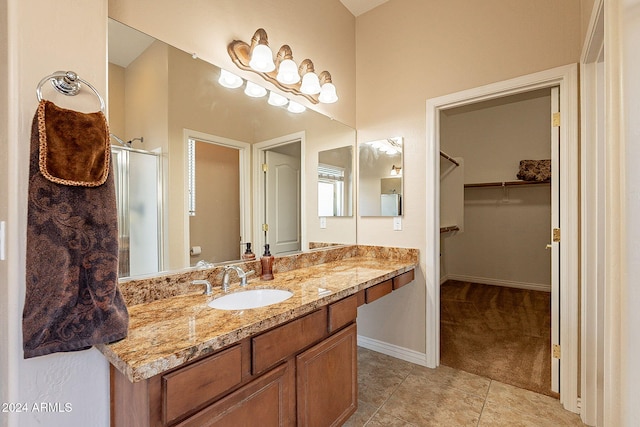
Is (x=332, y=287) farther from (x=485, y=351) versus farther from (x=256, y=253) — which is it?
(x=485, y=351)

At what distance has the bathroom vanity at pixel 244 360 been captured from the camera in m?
0.84

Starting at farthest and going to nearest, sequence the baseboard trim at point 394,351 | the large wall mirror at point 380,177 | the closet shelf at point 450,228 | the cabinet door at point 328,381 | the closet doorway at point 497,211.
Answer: the closet shelf at point 450,228 < the closet doorway at point 497,211 < the large wall mirror at point 380,177 < the baseboard trim at point 394,351 < the cabinet door at point 328,381

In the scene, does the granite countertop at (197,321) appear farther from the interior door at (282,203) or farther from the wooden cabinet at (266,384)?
the interior door at (282,203)

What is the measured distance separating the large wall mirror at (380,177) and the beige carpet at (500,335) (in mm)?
1337

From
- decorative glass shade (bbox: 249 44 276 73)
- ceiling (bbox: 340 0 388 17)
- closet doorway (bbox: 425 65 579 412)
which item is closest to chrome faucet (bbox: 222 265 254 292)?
decorative glass shade (bbox: 249 44 276 73)

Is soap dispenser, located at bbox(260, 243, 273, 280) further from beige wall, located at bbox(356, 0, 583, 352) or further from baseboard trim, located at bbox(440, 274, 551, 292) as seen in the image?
baseboard trim, located at bbox(440, 274, 551, 292)

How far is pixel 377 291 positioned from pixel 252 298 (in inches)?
30.7

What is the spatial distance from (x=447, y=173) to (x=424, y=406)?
363 centimetres

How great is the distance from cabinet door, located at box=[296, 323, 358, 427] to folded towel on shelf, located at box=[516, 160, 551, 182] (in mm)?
3957

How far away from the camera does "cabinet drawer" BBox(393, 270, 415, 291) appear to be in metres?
2.08

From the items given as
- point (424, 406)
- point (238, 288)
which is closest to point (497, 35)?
point (238, 288)

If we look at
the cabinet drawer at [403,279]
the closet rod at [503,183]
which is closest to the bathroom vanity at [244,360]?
the cabinet drawer at [403,279]

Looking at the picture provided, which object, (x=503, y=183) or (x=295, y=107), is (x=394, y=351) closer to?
(x=295, y=107)

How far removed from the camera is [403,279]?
86.1 inches
